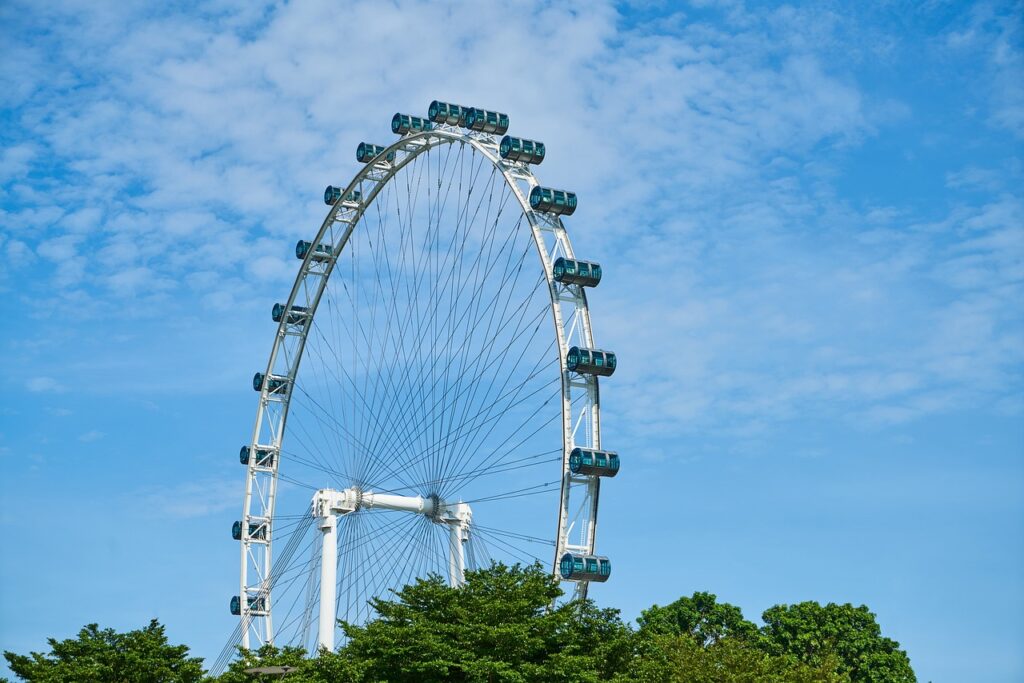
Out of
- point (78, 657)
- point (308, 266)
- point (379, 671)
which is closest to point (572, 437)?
point (379, 671)

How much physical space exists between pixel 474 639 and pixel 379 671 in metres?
4.37

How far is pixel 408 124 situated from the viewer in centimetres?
6438

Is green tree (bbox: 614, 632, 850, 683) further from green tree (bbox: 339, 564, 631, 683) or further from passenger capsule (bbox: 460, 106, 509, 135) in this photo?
passenger capsule (bbox: 460, 106, 509, 135)

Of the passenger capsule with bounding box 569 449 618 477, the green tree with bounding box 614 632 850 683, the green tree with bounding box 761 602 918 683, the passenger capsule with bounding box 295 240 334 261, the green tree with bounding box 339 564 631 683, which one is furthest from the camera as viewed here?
the green tree with bounding box 761 602 918 683

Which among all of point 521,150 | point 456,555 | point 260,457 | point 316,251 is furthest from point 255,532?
point 521,150

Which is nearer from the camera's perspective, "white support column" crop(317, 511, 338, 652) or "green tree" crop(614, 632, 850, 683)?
"green tree" crop(614, 632, 850, 683)

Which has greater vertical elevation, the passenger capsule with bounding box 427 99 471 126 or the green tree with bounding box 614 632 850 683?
the passenger capsule with bounding box 427 99 471 126

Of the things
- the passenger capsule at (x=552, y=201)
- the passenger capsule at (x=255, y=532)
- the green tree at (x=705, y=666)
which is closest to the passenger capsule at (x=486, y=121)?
the passenger capsule at (x=552, y=201)

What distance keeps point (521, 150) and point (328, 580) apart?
19729 mm

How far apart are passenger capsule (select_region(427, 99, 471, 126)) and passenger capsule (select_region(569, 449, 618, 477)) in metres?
17.1

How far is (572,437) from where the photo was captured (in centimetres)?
5138

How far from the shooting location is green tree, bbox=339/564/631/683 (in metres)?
47.0

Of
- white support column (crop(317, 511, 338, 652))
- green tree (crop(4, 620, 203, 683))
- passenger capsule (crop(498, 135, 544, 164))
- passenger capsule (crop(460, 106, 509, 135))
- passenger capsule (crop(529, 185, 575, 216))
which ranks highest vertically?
passenger capsule (crop(460, 106, 509, 135))

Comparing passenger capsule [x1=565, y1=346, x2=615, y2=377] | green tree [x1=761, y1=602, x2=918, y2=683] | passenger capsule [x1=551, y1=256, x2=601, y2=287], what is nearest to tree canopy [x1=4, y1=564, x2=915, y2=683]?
passenger capsule [x1=565, y1=346, x2=615, y2=377]
